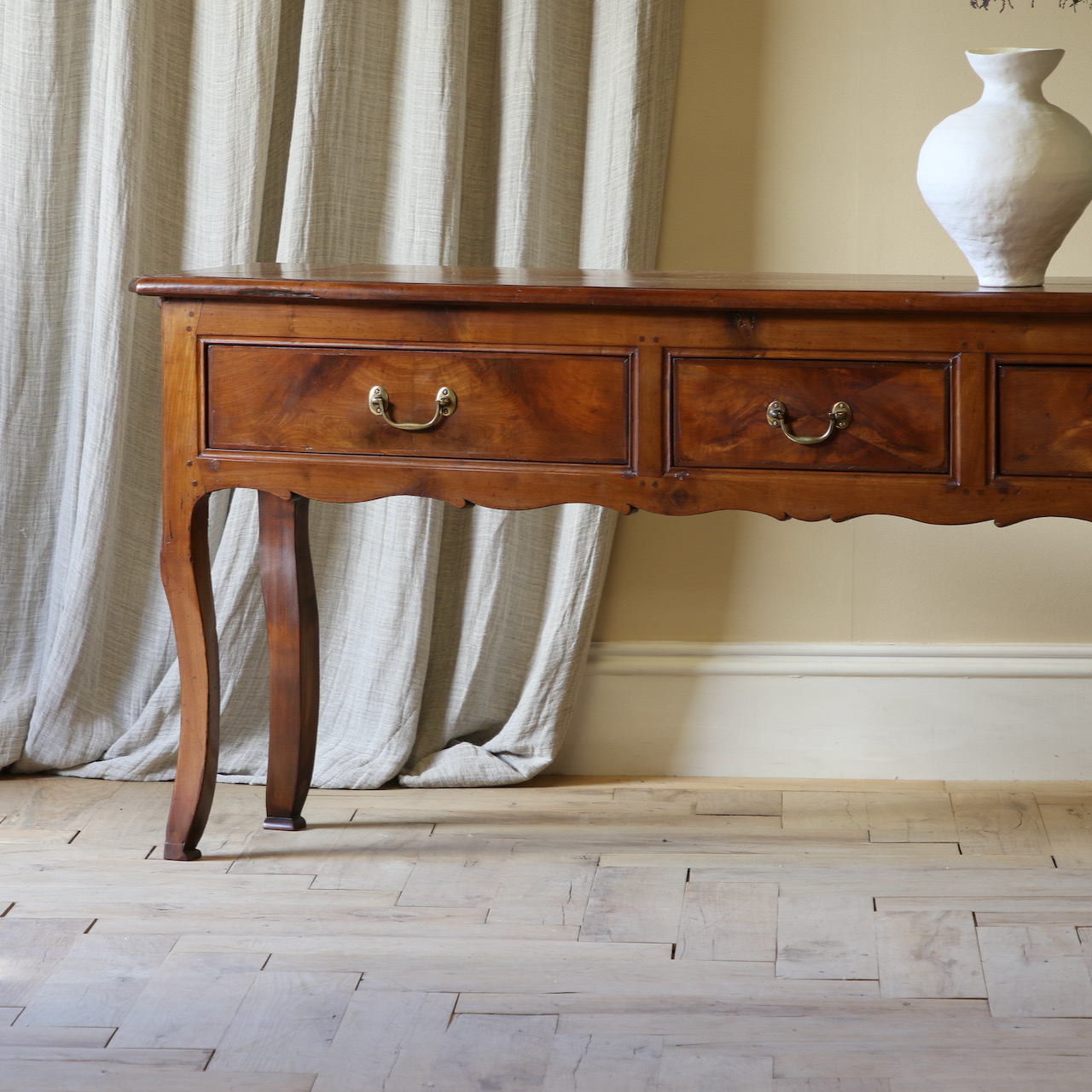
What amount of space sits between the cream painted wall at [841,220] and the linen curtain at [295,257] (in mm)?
103

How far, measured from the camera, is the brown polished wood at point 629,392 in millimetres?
1404

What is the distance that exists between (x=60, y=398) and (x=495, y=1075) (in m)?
1.36

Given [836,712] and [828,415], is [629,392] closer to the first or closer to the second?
[828,415]

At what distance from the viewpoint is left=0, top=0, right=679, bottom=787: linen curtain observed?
1.95 meters

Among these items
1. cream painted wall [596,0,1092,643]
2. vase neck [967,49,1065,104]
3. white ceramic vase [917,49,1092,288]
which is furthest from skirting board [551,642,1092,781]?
vase neck [967,49,1065,104]

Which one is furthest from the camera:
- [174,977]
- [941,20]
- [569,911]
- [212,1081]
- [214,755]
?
[941,20]

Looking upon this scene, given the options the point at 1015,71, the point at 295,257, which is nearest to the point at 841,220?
the point at 1015,71

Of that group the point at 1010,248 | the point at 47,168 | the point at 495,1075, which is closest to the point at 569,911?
the point at 495,1075

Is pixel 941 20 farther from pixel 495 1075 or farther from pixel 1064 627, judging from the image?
pixel 495 1075

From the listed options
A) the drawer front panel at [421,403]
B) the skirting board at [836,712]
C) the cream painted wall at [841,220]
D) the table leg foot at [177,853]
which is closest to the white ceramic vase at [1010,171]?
the drawer front panel at [421,403]

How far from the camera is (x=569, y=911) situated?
5.14 ft

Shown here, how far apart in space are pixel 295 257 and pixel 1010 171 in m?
1.04

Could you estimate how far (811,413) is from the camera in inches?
56.9

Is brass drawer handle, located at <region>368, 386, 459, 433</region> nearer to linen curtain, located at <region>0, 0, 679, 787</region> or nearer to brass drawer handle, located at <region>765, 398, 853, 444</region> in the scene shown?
brass drawer handle, located at <region>765, 398, 853, 444</region>
